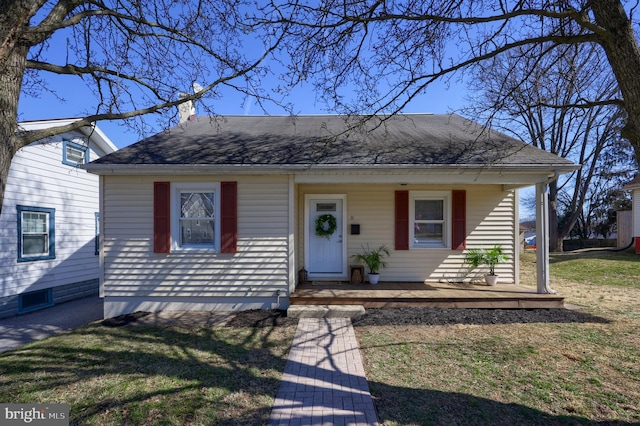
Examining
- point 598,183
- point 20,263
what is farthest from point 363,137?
point 598,183

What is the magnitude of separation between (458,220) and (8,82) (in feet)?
25.8

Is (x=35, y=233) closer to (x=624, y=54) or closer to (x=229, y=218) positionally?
(x=229, y=218)

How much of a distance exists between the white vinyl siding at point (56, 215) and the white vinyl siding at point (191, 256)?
2.68 m

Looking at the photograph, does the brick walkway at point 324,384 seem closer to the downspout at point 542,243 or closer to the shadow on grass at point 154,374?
the shadow on grass at point 154,374

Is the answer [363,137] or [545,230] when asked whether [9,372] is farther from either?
[545,230]

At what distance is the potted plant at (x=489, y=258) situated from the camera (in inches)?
290

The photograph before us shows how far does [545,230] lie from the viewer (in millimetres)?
6684


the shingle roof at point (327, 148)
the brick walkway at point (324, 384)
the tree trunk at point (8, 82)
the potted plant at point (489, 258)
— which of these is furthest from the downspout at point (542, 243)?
the tree trunk at point (8, 82)

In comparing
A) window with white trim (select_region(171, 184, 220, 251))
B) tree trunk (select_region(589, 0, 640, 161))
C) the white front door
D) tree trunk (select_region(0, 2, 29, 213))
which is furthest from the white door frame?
tree trunk (select_region(0, 2, 29, 213))

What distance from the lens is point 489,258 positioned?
7422mm

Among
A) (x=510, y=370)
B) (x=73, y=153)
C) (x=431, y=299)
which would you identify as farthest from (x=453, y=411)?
(x=73, y=153)

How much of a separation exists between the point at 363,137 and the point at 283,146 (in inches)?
76.7

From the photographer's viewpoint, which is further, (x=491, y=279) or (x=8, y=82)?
(x=491, y=279)

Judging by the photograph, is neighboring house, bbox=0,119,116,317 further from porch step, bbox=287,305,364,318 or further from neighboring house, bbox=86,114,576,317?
porch step, bbox=287,305,364,318
